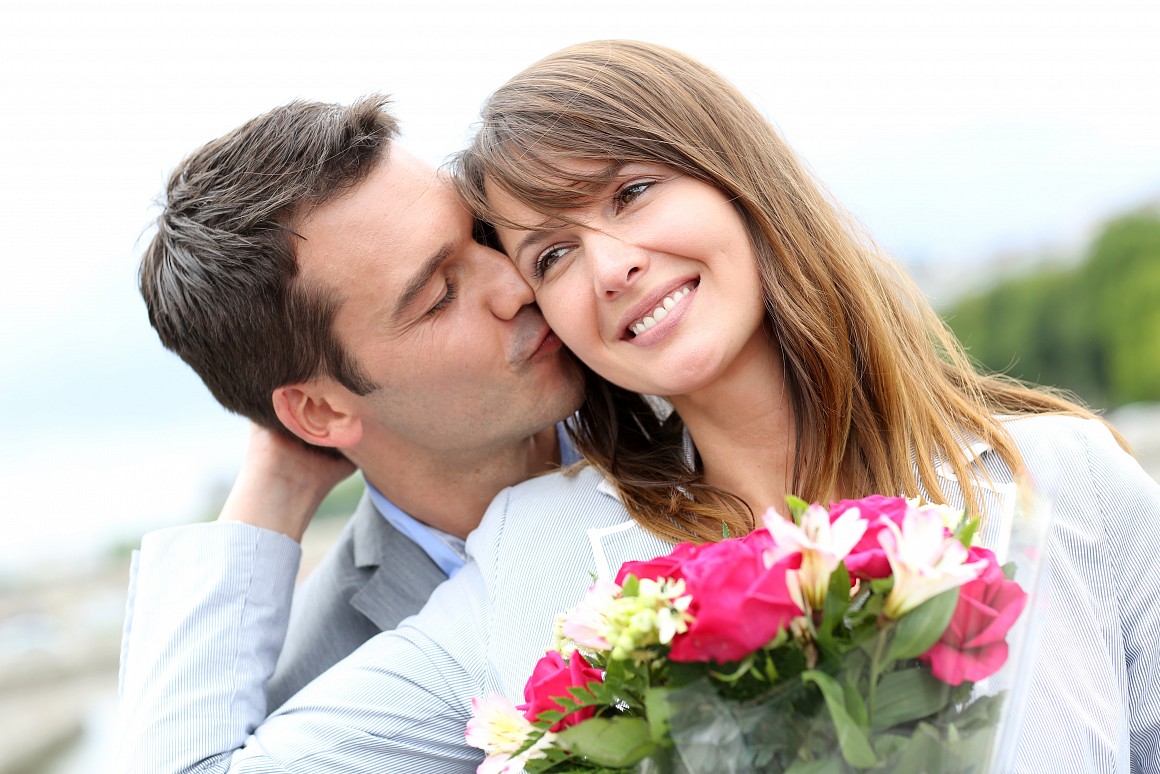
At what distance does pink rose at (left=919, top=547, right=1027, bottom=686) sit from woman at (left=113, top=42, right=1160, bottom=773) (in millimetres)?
1059

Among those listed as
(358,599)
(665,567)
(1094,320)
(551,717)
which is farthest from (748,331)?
(1094,320)

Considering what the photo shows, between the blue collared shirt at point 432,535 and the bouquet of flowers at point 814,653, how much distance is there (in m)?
1.89

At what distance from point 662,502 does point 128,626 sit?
143 centimetres

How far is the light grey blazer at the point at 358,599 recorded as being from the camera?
3.19m

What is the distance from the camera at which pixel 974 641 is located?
119 centimetres

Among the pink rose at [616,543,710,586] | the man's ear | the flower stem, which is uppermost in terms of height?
the flower stem

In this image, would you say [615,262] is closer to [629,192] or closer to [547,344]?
[629,192]

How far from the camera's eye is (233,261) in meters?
2.98

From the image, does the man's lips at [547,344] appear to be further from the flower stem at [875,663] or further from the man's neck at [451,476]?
the flower stem at [875,663]

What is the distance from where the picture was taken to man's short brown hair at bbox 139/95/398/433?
2.91 m

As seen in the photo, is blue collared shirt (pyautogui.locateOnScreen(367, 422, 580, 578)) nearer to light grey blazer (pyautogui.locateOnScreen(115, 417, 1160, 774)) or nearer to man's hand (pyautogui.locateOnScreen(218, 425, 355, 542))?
man's hand (pyautogui.locateOnScreen(218, 425, 355, 542))

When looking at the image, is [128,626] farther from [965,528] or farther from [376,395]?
[965,528]

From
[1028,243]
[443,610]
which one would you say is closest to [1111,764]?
[443,610]

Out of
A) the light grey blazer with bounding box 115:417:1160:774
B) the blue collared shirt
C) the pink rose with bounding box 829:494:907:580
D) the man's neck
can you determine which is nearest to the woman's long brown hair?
the light grey blazer with bounding box 115:417:1160:774
